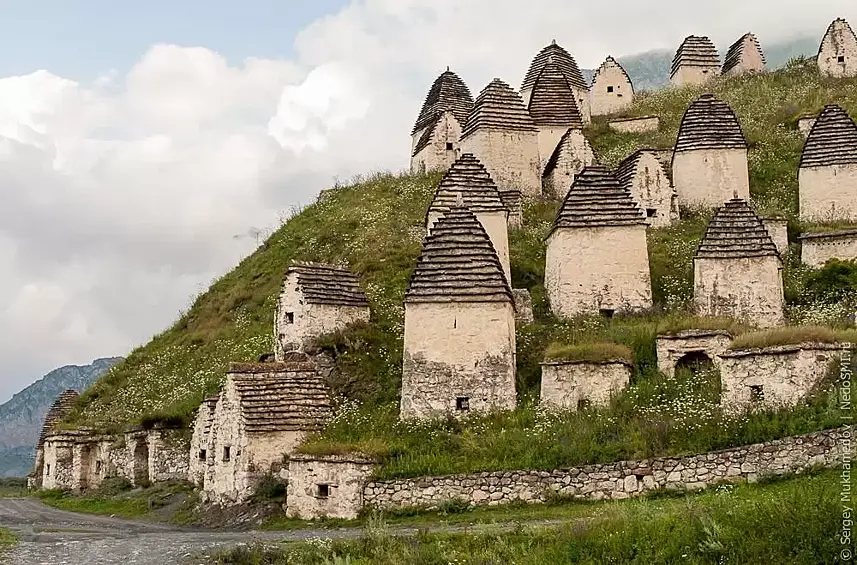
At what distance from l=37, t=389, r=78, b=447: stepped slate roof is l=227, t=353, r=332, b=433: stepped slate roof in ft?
61.1

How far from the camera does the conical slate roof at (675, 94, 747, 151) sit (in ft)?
112

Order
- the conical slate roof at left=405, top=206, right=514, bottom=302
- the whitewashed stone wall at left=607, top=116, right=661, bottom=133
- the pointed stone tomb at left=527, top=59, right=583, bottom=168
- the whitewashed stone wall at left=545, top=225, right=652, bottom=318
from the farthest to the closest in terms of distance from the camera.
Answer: the whitewashed stone wall at left=607, top=116, right=661, bottom=133 < the pointed stone tomb at left=527, top=59, right=583, bottom=168 < the whitewashed stone wall at left=545, top=225, right=652, bottom=318 < the conical slate roof at left=405, top=206, right=514, bottom=302

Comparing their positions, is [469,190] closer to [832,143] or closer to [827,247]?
[827,247]

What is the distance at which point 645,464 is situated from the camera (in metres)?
17.3

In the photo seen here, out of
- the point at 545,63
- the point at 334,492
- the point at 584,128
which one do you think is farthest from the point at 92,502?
the point at 545,63

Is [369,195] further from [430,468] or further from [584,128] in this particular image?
[430,468]

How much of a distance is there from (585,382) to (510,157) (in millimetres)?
17011

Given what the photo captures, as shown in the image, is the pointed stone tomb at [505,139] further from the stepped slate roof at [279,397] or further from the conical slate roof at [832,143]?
the stepped slate roof at [279,397]

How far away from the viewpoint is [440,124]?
41.0 metres

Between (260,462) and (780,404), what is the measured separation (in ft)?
35.9

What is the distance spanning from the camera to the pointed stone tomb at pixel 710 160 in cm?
3400

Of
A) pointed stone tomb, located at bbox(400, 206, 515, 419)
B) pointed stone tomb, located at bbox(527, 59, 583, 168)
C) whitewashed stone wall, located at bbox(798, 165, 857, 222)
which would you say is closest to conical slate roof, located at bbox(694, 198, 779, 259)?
pointed stone tomb, located at bbox(400, 206, 515, 419)

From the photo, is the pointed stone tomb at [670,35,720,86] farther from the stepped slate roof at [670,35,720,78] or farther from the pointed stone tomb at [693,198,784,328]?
the pointed stone tomb at [693,198,784,328]

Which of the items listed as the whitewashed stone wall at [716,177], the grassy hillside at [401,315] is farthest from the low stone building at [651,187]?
the whitewashed stone wall at [716,177]
